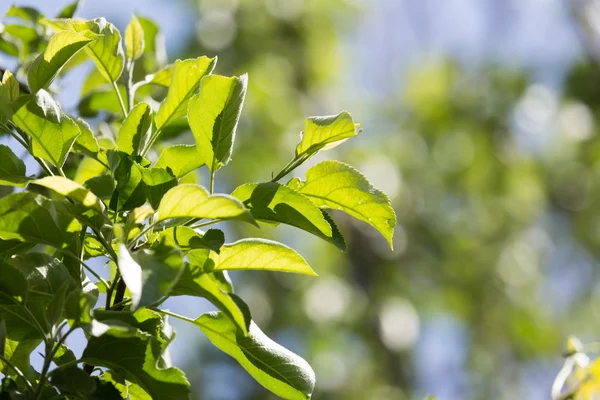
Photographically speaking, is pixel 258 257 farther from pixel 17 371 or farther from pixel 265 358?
pixel 17 371

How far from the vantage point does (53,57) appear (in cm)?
74

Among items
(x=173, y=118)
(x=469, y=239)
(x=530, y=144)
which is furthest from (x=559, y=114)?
(x=173, y=118)

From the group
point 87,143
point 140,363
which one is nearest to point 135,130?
point 87,143

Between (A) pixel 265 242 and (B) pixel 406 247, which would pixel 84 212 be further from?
(B) pixel 406 247

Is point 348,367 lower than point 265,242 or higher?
lower

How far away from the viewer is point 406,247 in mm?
7355

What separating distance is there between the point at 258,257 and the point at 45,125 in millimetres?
258

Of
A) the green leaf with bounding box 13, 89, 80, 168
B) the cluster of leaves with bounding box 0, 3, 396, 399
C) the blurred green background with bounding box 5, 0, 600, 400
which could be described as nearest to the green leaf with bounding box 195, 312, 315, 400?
the cluster of leaves with bounding box 0, 3, 396, 399

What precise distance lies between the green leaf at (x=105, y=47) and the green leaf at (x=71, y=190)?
271 millimetres

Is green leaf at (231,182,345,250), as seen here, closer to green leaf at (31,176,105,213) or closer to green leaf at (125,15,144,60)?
green leaf at (31,176,105,213)

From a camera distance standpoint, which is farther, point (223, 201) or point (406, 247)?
point (406, 247)

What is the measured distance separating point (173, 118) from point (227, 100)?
0.14 meters

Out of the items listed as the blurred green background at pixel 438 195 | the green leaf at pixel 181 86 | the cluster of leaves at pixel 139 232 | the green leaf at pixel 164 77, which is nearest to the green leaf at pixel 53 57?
the cluster of leaves at pixel 139 232

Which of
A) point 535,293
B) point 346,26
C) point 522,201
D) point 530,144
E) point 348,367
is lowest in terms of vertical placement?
point 348,367
